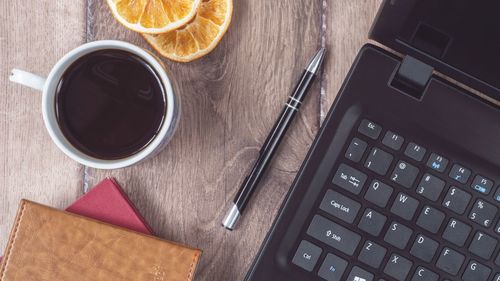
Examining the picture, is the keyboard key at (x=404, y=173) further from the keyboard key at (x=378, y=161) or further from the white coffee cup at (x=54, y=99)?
the white coffee cup at (x=54, y=99)

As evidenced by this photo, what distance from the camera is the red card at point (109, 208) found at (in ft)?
1.89

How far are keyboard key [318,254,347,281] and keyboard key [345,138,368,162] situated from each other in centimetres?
9

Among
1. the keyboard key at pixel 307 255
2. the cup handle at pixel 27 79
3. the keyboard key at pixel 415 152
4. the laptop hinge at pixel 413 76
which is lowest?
the keyboard key at pixel 307 255

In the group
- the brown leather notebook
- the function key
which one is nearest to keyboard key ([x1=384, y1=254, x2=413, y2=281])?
the function key

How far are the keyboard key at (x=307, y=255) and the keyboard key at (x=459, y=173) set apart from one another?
13 cm

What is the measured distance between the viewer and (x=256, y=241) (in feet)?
1.89

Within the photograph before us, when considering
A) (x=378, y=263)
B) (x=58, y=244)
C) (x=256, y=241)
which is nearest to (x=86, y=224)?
(x=58, y=244)

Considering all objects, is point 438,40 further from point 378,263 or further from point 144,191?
point 144,191

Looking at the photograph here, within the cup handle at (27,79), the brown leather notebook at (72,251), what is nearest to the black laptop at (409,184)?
the brown leather notebook at (72,251)

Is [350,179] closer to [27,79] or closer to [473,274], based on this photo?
[473,274]

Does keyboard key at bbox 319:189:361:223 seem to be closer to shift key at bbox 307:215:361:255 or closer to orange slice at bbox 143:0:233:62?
Answer: shift key at bbox 307:215:361:255

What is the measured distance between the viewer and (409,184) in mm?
506

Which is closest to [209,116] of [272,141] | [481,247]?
[272,141]

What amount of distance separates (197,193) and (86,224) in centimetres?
11
